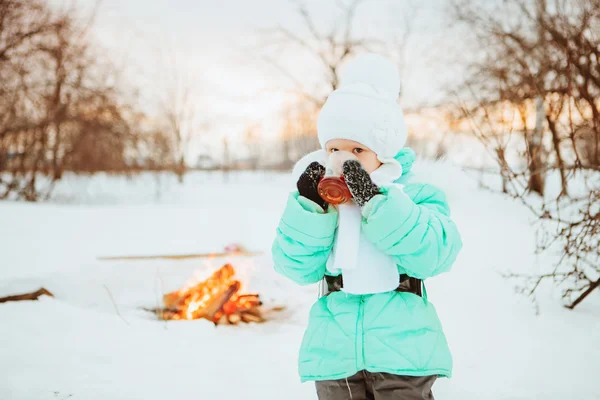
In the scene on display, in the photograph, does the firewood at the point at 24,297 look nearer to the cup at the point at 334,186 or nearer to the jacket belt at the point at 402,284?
the jacket belt at the point at 402,284

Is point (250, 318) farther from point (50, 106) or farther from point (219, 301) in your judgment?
point (50, 106)

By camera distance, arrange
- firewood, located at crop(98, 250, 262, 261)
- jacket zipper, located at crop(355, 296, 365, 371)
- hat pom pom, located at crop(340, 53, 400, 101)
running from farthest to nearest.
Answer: firewood, located at crop(98, 250, 262, 261)
hat pom pom, located at crop(340, 53, 400, 101)
jacket zipper, located at crop(355, 296, 365, 371)

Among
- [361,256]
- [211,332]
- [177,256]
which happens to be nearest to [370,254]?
[361,256]

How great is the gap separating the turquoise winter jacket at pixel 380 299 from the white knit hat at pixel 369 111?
23 centimetres

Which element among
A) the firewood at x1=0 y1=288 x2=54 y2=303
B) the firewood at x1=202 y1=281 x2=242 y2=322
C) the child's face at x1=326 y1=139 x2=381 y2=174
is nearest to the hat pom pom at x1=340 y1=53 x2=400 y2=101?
the child's face at x1=326 y1=139 x2=381 y2=174

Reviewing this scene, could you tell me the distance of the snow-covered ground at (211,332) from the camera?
2.69 metres

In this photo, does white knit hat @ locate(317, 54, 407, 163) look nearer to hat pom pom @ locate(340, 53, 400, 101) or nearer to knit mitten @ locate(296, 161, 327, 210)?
hat pom pom @ locate(340, 53, 400, 101)

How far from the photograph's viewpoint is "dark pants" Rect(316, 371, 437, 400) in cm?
146

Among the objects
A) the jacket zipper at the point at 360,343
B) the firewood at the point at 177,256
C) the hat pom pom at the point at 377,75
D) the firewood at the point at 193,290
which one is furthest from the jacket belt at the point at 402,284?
the firewood at the point at 177,256

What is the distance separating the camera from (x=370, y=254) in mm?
1507

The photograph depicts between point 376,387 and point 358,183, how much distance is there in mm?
749

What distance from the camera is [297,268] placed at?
156 centimetres

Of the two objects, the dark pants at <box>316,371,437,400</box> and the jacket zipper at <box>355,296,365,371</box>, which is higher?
the jacket zipper at <box>355,296,365,371</box>

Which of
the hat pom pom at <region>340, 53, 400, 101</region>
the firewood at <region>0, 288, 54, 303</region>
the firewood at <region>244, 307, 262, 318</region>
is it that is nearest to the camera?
the hat pom pom at <region>340, 53, 400, 101</region>
